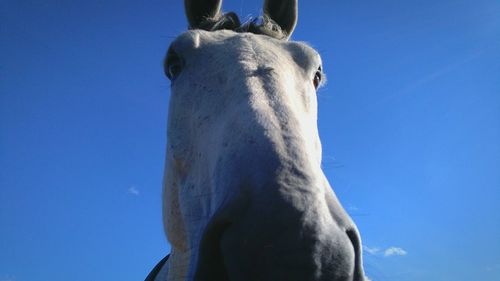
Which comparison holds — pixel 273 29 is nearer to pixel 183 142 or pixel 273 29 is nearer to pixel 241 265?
pixel 183 142

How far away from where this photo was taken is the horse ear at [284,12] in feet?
15.3

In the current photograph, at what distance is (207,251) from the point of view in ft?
5.45

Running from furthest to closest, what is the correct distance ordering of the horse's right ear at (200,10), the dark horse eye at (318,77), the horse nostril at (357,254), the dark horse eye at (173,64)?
the horse's right ear at (200,10) < the dark horse eye at (318,77) < the dark horse eye at (173,64) < the horse nostril at (357,254)

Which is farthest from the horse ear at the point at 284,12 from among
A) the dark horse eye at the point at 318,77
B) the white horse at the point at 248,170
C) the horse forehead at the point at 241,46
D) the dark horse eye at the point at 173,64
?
the dark horse eye at the point at 173,64

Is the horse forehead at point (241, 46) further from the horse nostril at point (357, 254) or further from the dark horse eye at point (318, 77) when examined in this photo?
the horse nostril at point (357, 254)

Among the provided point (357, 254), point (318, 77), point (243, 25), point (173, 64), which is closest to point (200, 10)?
point (243, 25)

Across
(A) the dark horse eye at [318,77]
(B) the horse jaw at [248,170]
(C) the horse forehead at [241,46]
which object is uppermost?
(C) the horse forehead at [241,46]

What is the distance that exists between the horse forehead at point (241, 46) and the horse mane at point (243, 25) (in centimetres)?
47

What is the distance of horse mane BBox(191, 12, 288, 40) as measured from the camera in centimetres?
399

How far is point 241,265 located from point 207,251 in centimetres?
24

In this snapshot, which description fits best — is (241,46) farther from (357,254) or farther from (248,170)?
(357,254)

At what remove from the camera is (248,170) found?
1784 mm

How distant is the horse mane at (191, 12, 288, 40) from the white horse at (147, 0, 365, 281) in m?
0.08

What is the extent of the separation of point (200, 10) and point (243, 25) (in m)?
0.85
